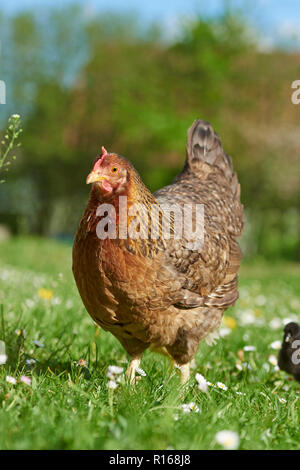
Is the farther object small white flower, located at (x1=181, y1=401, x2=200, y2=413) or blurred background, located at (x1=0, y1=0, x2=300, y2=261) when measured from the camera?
blurred background, located at (x1=0, y1=0, x2=300, y2=261)

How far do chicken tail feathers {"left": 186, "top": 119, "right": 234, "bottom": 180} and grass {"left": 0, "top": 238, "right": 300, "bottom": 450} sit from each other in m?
1.42

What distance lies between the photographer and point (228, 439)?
1.84 m

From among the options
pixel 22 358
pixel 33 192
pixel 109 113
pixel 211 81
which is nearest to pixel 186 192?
pixel 22 358

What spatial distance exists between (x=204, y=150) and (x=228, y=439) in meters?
2.62

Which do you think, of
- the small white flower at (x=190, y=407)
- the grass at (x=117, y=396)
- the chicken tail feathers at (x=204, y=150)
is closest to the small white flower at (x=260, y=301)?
the grass at (x=117, y=396)

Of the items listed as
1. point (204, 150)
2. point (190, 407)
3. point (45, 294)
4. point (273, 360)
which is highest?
point (204, 150)

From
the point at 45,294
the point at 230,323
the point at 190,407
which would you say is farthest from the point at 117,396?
the point at 230,323

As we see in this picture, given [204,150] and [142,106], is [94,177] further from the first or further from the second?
[142,106]

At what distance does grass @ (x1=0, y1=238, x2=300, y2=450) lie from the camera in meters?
1.89

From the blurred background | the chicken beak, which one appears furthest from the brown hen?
the blurred background

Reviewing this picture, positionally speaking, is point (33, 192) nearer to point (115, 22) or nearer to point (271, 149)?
point (115, 22)

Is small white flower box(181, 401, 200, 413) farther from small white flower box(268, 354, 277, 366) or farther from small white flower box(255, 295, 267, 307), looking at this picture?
small white flower box(255, 295, 267, 307)
